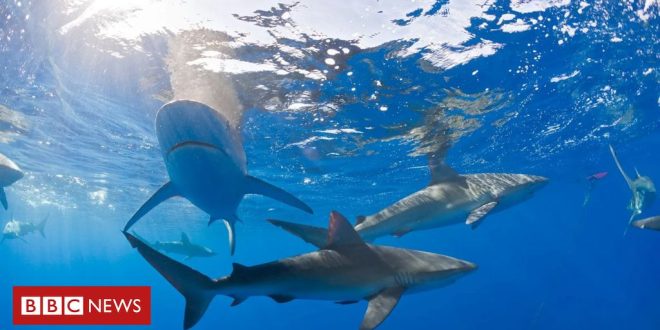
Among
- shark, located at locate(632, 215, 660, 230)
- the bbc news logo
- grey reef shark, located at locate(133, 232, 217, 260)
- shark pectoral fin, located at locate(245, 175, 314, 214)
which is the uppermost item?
shark pectoral fin, located at locate(245, 175, 314, 214)

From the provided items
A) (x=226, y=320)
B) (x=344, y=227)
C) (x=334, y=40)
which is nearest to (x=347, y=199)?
(x=334, y=40)

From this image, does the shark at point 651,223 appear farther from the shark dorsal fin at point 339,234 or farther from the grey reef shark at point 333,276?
the shark dorsal fin at point 339,234

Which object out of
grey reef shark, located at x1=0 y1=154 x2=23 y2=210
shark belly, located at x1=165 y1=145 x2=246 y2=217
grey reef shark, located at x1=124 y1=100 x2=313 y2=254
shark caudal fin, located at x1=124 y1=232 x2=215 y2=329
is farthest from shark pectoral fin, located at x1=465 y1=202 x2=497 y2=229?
grey reef shark, located at x1=0 y1=154 x2=23 y2=210

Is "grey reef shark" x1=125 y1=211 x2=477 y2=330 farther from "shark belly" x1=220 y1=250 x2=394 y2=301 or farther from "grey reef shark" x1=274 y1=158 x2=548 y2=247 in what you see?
"grey reef shark" x1=274 y1=158 x2=548 y2=247

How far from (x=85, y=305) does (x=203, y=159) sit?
738cm

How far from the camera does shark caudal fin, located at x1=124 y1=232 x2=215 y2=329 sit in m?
4.02

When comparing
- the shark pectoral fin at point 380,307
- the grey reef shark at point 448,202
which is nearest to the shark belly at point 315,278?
the shark pectoral fin at point 380,307

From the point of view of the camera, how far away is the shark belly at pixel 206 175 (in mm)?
4645

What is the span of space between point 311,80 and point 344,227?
6.66m

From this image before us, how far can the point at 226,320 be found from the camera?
90.4 meters

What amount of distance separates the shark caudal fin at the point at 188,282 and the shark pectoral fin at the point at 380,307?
1.83 meters

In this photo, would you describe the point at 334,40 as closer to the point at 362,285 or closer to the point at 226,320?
the point at 362,285

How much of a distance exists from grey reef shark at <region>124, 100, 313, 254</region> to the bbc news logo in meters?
3.63

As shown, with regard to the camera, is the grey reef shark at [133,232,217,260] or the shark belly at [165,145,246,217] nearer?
the shark belly at [165,145,246,217]
